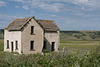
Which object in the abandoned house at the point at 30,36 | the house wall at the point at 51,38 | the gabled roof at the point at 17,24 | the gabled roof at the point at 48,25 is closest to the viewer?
the abandoned house at the point at 30,36

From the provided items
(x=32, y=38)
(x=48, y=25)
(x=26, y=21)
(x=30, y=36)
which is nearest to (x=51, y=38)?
(x=48, y=25)

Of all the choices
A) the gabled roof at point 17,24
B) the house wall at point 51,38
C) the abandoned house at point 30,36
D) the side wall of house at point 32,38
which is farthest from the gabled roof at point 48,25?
the gabled roof at point 17,24

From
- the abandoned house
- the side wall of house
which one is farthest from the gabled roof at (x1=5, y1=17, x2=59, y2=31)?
the side wall of house

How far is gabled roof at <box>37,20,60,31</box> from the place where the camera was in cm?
2894

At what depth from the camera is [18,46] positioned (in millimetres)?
25578

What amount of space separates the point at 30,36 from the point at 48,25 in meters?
5.26

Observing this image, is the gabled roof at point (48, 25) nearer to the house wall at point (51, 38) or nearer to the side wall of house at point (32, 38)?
the house wall at point (51, 38)

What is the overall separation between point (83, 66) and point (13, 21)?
22.4 m

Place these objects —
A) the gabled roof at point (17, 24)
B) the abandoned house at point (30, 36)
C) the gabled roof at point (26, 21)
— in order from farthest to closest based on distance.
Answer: the gabled roof at point (26, 21) < the gabled roof at point (17, 24) < the abandoned house at point (30, 36)

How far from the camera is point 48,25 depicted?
2992 cm

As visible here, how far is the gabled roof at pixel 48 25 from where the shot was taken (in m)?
28.9

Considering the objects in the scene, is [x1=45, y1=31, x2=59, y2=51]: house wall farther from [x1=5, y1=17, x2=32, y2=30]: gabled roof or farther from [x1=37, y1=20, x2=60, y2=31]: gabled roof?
[x1=5, y1=17, x2=32, y2=30]: gabled roof

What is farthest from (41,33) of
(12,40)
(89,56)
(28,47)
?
(89,56)

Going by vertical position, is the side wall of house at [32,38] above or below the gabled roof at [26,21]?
below
